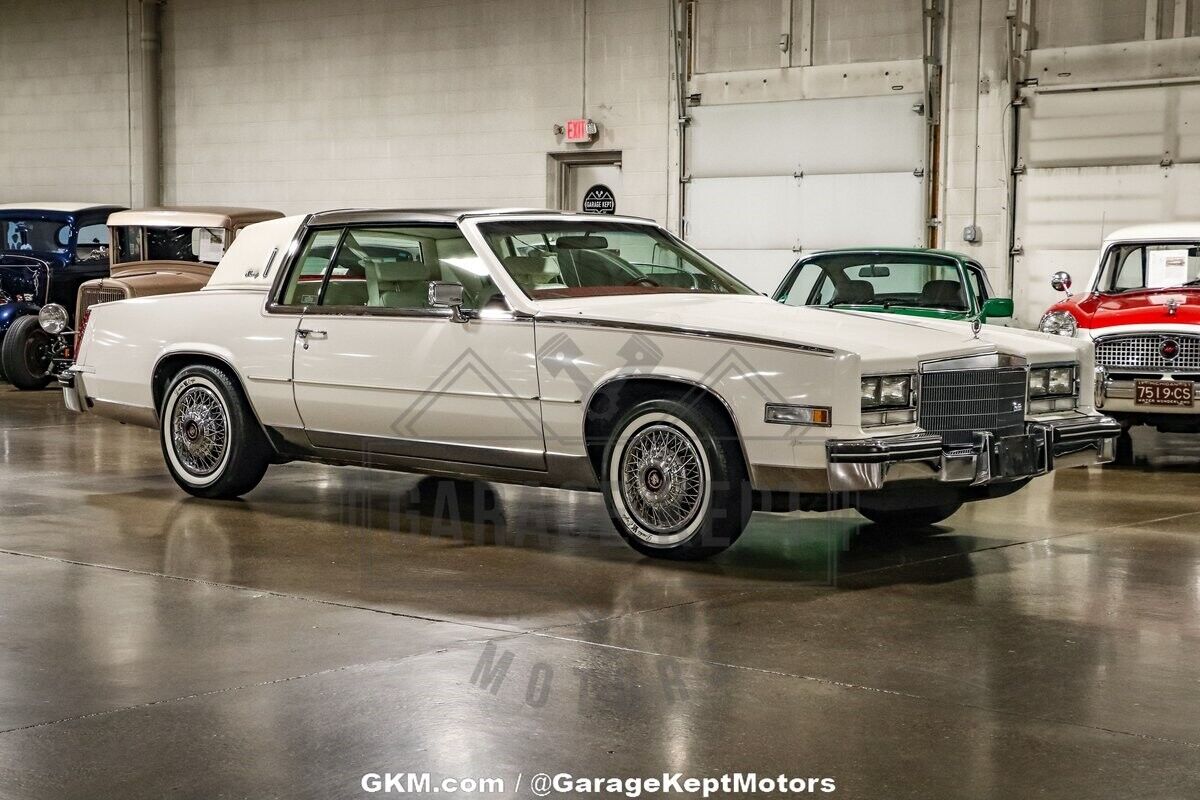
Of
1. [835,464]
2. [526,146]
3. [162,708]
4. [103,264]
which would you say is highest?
[526,146]

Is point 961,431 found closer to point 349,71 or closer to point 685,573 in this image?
point 685,573

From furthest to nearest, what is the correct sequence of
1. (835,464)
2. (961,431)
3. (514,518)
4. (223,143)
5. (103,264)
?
(223,143), (103,264), (514,518), (961,431), (835,464)

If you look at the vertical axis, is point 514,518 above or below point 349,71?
below

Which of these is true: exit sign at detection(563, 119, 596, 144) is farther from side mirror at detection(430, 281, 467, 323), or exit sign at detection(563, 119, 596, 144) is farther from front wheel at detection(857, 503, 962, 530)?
side mirror at detection(430, 281, 467, 323)

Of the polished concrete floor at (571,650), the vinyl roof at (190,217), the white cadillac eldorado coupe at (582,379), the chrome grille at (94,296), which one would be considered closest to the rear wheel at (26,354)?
the vinyl roof at (190,217)

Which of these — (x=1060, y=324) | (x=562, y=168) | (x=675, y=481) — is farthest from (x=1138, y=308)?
(x=562, y=168)

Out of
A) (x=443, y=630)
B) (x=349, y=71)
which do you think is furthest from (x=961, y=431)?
(x=349, y=71)

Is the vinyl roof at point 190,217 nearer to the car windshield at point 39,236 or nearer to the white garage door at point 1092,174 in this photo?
the car windshield at point 39,236

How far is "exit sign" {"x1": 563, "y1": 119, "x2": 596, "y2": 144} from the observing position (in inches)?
753

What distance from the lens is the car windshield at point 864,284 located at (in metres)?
11.3

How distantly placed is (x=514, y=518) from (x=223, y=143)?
53.2 feet

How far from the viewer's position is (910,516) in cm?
790

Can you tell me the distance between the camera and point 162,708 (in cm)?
439

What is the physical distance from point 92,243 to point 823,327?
1319 centimetres
